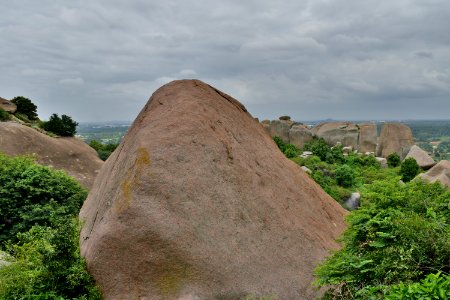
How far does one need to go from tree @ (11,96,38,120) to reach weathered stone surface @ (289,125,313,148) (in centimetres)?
2004

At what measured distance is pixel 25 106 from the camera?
108 feet

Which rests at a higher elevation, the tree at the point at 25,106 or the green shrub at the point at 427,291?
the tree at the point at 25,106

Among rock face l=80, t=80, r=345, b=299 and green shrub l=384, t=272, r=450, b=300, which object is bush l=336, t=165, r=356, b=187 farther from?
green shrub l=384, t=272, r=450, b=300

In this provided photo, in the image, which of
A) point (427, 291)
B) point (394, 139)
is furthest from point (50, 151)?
point (394, 139)

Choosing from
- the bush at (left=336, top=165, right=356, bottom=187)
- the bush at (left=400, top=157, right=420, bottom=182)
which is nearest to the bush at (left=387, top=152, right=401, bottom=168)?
the bush at (left=400, top=157, right=420, bottom=182)

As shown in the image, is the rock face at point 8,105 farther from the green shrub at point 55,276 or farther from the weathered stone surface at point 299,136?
the green shrub at point 55,276

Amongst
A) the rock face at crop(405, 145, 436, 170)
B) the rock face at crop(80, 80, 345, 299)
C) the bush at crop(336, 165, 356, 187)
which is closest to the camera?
the rock face at crop(80, 80, 345, 299)

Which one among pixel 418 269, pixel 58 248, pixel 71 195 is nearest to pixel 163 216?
pixel 58 248

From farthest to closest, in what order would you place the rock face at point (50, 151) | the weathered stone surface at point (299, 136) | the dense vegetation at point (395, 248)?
the weathered stone surface at point (299, 136) → the rock face at point (50, 151) → the dense vegetation at point (395, 248)

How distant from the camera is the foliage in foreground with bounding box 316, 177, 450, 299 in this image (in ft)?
18.2

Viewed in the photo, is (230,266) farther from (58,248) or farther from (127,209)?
(58,248)

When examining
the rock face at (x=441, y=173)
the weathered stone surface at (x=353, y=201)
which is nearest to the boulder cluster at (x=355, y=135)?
the rock face at (x=441, y=173)

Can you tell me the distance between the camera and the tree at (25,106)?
32.8m

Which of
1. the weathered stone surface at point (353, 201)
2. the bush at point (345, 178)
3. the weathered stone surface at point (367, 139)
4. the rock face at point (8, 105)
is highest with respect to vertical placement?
the rock face at point (8, 105)
